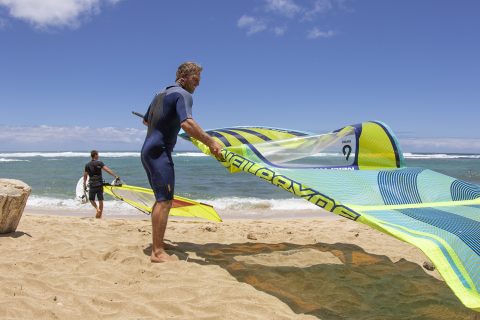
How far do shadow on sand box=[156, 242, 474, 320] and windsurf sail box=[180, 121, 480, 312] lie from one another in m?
0.86

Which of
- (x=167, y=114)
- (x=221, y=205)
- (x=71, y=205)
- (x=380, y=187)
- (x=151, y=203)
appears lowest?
(x=71, y=205)

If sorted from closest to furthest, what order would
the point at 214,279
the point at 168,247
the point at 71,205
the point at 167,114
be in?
the point at 214,279, the point at 167,114, the point at 168,247, the point at 71,205

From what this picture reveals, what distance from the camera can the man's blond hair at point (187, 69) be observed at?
4.05m

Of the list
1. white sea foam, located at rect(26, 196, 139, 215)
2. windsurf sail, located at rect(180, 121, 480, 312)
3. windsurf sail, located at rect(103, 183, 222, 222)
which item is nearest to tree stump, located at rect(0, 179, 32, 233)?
windsurf sail, located at rect(103, 183, 222, 222)

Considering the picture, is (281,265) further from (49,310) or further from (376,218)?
(49,310)

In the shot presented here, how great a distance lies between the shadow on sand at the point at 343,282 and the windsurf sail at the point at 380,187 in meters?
0.86

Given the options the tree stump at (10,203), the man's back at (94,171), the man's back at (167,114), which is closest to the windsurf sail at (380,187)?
the man's back at (167,114)

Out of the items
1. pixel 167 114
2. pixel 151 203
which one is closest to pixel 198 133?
pixel 167 114

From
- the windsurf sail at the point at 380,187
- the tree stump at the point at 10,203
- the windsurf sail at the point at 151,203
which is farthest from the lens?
the windsurf sail at the point at 151,203

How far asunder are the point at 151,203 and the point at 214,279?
3.66 meters

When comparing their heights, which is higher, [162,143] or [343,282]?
[162,143]

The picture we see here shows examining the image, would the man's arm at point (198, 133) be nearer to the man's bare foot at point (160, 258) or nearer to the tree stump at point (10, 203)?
the man's bare foot at point (160, 258)

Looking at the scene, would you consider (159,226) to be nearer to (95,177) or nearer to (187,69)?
(187,69)

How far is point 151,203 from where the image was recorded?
274 inches
